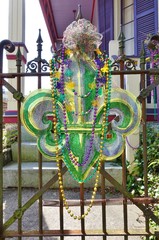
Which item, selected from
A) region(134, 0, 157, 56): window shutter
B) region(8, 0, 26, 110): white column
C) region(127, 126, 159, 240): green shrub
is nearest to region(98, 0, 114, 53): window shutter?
region(134, 0, 157, 56): window shutter

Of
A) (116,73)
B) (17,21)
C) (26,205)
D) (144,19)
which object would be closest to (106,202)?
(26,205)

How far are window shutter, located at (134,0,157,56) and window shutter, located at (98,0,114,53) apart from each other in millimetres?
822

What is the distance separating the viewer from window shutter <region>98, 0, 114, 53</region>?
19.7ft

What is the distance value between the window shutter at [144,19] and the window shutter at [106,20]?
2.70ft

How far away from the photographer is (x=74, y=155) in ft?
4.94

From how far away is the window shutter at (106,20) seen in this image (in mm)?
6018

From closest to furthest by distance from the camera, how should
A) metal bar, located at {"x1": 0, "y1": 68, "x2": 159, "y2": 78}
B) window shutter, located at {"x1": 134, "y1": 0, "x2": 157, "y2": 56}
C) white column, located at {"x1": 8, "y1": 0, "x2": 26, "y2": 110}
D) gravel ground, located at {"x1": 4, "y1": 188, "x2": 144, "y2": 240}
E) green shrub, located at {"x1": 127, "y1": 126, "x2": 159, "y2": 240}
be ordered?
metal bar, located at {"x1": 0, "y1": 68, "x2": 159, "y2": 78} < gravel ground, located at {"x1": 4, "y1": 188, "x2": 144, "y2": 240} < green shrub, located at {"x1": 127, "y1": 126, "x2": 159, "y2": 240} < white column, located at {"x1": 8, "y1": 0, "x2": 26, "y2": 110} < window shutter, located at {"x1": 134, "y1": 0, "x2": 157, "y2": 56}

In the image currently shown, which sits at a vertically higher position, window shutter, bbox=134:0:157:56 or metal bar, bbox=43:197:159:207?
window shutter, bbox=134:0:157:56

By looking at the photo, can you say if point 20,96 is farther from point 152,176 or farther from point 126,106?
point 152,176

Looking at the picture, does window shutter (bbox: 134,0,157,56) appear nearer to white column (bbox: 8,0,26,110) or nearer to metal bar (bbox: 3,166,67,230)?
white column (bbox: 8,0,26,110)

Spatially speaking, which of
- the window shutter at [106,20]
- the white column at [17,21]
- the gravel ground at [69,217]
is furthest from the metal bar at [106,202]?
the window shutter at [106,20]

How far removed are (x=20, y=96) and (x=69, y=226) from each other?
47.3 inches

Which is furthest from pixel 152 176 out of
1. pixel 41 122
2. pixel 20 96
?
pixel 20 96

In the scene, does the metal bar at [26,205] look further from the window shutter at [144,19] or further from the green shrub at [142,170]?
the window shutter at [144,19]
